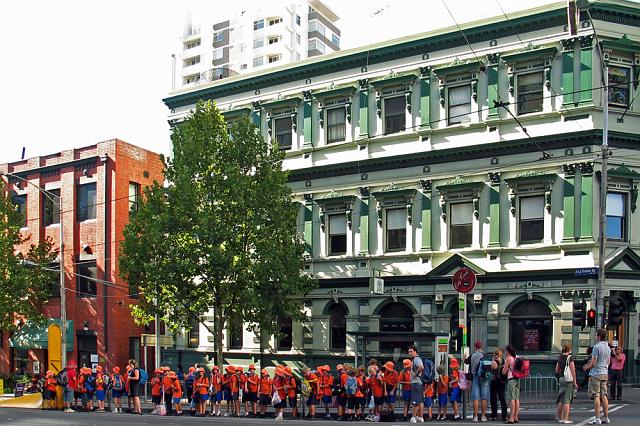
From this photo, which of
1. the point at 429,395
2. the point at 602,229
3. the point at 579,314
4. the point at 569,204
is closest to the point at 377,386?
the point at 429,395

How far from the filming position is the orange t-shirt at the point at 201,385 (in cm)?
2509

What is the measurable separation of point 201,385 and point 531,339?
11.4m

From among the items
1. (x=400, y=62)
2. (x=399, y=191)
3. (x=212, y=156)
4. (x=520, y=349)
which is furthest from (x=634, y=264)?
(x=212, y=156)

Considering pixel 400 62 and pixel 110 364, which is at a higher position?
pixel 400 62

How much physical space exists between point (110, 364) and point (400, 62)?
69.2 ft

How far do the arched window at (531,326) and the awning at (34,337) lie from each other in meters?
23.7

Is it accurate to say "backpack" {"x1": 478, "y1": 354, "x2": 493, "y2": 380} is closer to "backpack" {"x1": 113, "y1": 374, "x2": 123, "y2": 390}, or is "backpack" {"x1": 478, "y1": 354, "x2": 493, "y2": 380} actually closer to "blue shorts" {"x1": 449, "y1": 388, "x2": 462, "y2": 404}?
"blue shorts" {"x1": 449, "y1": 388, "x2": 462, "y2": 404}

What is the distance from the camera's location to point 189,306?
29078 millimetres

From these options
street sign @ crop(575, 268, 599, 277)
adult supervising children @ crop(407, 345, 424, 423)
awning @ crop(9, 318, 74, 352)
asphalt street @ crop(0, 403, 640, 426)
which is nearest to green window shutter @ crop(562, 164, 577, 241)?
street sign @ crop(575, 268, 599, 277)

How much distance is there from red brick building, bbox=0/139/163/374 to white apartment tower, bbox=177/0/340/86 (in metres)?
51.0

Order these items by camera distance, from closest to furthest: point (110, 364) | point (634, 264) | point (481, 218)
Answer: point (634, 264), point (481, 218), point (110, 364)

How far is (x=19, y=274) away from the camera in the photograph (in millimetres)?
38969

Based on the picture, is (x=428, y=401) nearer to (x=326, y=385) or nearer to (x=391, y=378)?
(x=391, y=378)

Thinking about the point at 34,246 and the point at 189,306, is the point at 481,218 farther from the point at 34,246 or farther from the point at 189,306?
the point at 34,246
